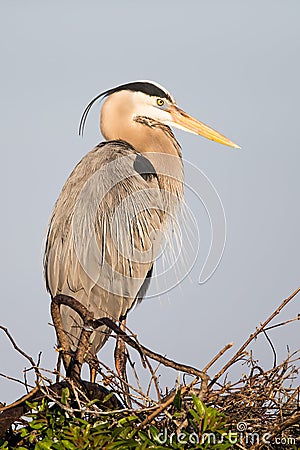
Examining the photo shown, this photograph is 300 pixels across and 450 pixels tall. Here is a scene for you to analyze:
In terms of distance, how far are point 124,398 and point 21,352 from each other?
0.29 m

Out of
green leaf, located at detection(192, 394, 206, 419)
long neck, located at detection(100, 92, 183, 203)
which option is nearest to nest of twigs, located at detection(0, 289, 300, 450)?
green leaf, located at detection(192, 394, 206, 419)

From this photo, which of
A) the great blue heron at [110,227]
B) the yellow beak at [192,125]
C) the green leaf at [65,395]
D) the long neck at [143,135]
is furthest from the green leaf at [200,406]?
the yellow beak at [192,125]

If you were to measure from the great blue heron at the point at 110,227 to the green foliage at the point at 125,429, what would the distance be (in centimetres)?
179

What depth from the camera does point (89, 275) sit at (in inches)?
148

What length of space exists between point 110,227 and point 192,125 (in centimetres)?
114

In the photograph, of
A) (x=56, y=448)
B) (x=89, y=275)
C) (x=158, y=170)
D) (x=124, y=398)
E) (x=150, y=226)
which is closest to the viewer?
(x=56, y=448)

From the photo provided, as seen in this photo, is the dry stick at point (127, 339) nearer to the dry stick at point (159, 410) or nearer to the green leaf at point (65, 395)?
the dry stick at point (159, 410)

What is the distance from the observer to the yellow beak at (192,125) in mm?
4641

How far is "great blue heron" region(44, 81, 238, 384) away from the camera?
3762 millimetres

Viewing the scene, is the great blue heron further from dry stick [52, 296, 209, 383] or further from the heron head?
dry stick [52, 296, 209, 383]

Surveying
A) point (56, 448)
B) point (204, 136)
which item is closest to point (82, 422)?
point (56, 448)

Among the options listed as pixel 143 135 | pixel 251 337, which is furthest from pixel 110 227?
pixel 251 337

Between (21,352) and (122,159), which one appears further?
(122,159)

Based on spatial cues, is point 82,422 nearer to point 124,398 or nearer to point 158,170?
point 124,398
